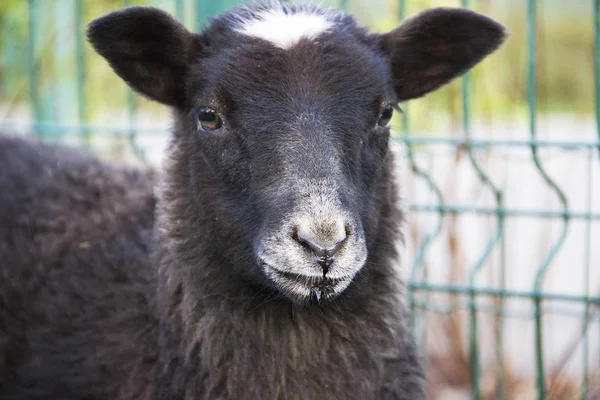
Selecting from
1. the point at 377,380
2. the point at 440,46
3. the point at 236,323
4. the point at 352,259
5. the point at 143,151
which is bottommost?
the point at 377,380

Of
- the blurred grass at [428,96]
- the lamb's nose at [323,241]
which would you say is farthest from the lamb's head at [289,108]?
the blurred grass at [428,96]

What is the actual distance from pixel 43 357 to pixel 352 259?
6.01 ft

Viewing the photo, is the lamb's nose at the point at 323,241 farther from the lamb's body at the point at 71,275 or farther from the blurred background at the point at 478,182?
the blurred background at the point at 478,182

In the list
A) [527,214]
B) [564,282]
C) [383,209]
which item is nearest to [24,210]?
[383,209]

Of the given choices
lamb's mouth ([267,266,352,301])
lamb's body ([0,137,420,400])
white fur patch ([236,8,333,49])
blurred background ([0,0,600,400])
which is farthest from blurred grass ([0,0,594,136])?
lamb's mouth ([267,266,352,301])

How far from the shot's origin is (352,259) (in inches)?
120

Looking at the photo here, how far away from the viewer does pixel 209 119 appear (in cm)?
354

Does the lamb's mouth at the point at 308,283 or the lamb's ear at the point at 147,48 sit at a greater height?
the lamb's ear at the point at 147,48

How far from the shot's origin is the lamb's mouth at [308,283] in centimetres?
304

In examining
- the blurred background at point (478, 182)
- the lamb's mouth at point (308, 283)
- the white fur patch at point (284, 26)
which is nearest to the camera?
the lamb's mouth at point (308, 283)

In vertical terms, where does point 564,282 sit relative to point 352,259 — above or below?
below

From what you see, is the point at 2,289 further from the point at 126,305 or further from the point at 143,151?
the point at 143,151

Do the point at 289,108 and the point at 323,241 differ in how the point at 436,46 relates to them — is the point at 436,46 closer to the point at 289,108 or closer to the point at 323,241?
the point at 289,108

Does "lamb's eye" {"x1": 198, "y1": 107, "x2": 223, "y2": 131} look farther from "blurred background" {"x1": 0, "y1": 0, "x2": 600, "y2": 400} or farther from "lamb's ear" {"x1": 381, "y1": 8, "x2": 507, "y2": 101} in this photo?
"blurred background" {"x1": 0, "y1": 0, "x2": 600, "y2": 400}
